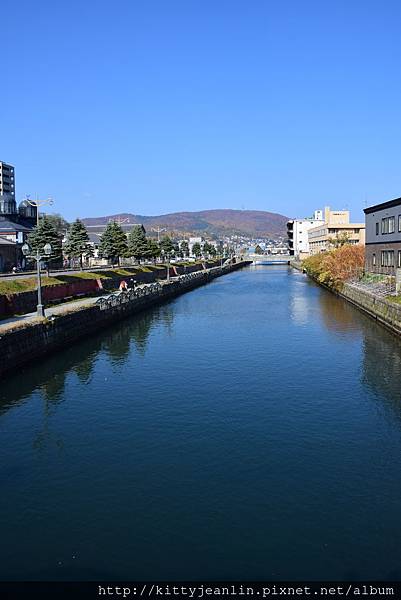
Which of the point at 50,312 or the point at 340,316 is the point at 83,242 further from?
the point at 340,316

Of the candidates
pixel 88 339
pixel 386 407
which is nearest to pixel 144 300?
pixel 88 339

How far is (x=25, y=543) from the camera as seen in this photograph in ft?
41.2

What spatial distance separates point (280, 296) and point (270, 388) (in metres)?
50.0

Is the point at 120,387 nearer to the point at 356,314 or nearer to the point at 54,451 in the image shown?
the point at 54,451

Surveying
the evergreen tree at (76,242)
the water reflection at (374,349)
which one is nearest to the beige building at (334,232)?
the evergreen tree at (76,242)

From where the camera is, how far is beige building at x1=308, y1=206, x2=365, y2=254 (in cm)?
13125

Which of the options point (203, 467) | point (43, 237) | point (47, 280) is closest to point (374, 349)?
point (203, 467)

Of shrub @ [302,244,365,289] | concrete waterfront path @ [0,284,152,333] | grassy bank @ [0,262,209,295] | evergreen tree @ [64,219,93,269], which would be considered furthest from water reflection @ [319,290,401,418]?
evergreen tree @ [64,219,93,269]

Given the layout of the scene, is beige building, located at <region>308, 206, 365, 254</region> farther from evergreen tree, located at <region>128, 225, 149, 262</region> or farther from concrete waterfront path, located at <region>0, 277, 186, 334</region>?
concrete waterfront path, located at <region>0, 277, 186, 334</region>

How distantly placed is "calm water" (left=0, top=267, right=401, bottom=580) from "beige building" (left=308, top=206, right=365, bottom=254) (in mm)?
94763

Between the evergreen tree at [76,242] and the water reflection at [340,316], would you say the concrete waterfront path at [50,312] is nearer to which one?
the water reflection at [340,316]

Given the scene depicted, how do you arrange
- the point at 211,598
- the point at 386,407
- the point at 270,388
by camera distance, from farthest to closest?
the point at 270,388
the point at 386,407
the point at 211,598

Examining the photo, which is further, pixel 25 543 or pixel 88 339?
pixel 88 339

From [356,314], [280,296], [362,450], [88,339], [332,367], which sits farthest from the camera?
[280,296]
